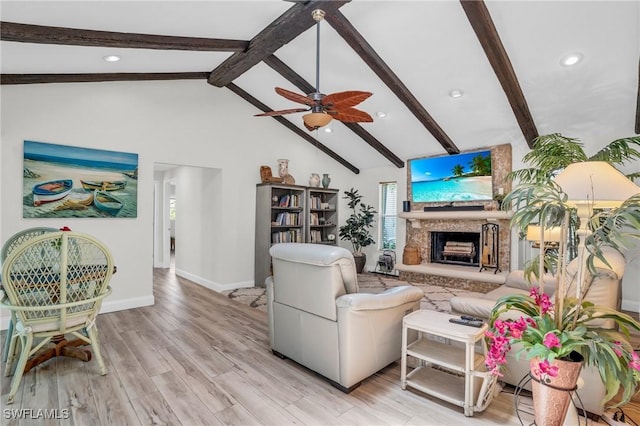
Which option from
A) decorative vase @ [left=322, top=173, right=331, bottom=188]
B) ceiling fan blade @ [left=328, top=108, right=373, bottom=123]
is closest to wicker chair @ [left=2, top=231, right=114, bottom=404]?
ceiling fan blade @ [left=328, top=108, right=373, bottom=123]

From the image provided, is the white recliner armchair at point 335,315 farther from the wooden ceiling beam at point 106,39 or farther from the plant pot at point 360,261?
the plant pot at point 360,261

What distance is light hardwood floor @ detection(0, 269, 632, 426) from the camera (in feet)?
6.57

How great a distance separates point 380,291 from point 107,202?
4.25 metres

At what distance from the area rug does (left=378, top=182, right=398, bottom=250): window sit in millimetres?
851

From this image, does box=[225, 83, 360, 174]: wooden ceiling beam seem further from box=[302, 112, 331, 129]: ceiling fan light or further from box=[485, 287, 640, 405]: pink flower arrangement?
box=[485, 287, 640, 405]: pink flower arrangement

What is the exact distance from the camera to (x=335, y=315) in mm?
2295

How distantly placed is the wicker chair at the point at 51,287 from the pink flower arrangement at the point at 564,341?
107 inches

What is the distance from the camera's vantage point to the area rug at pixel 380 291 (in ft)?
14.8

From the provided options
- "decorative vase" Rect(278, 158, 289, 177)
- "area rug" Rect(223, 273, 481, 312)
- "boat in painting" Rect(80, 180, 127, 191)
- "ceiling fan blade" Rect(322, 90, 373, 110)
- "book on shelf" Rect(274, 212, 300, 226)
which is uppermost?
"ceiling fan blade" Rect(322, 90, 373, 110)

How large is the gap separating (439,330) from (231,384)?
1.56 m

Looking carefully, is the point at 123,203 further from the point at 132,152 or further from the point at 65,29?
the point at 65,29

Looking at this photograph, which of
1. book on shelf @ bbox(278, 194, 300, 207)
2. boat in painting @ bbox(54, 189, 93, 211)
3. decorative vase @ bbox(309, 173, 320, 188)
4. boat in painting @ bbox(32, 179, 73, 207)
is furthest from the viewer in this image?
decorative vase @ bbox(309, 173, 320, 188)

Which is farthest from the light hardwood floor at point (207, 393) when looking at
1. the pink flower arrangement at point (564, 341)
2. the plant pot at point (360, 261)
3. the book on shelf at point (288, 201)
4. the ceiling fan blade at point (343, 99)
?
the plant pot at point (360, 261)

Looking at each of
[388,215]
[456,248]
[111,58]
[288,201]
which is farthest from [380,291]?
[111,58]
